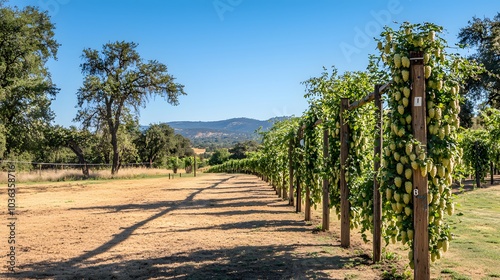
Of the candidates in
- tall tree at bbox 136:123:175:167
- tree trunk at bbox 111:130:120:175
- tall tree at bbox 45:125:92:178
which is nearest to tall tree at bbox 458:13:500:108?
tree trunk at bbox 111:130:120:175

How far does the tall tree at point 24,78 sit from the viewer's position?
29.6 m

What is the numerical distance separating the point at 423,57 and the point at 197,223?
21.9ft

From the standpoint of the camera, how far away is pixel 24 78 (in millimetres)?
32000

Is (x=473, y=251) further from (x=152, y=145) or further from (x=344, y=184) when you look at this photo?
(x=152, y=145)

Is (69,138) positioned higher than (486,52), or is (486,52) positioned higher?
(486,52)

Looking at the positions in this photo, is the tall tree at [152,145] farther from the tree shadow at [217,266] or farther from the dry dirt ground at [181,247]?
the tree shadow at [217,266]

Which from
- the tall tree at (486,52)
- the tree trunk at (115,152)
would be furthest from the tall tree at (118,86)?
the tall tree at (486,52)

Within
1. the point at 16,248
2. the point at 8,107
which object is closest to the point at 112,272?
the point at 16,248

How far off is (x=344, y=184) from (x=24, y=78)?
3179 centimetres

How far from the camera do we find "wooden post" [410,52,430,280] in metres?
4.18

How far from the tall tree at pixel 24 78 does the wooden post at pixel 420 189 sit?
29751 mm

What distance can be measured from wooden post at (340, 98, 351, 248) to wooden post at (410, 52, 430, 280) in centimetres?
241

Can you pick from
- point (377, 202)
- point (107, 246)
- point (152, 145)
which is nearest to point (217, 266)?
point (377, 202)

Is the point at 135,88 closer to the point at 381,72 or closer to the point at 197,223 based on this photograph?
the point at 197,223
